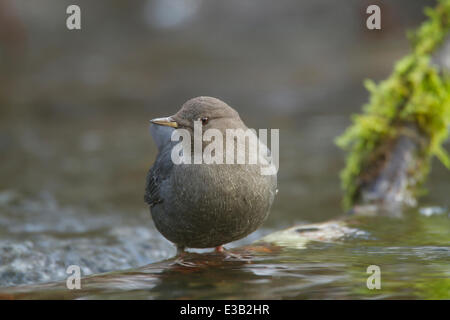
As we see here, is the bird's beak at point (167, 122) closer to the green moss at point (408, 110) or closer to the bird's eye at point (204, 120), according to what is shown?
the bird's eye at point (204, 120)

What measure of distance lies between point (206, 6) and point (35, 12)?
5300 mm

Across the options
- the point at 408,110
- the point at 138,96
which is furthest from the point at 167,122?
the point at 138,96

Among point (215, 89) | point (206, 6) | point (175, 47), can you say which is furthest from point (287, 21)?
point (215, 89)

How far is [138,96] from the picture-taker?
14.0 meters

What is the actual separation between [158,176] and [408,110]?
→ 8.53ft

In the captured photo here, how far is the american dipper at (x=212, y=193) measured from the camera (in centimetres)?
373

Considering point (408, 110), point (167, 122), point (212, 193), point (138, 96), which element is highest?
point (138, 96)

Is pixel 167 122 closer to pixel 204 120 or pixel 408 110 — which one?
pixel 204 120

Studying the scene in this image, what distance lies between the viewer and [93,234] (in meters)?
5.86

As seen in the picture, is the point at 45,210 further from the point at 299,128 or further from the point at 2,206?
the point at 299,128

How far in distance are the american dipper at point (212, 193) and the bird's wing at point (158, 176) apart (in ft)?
0.38

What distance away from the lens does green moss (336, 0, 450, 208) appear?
18.2ft

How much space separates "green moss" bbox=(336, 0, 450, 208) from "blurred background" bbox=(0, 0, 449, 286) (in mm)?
1293

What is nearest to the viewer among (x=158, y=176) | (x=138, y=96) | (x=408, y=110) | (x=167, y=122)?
(x=167, y=122)
